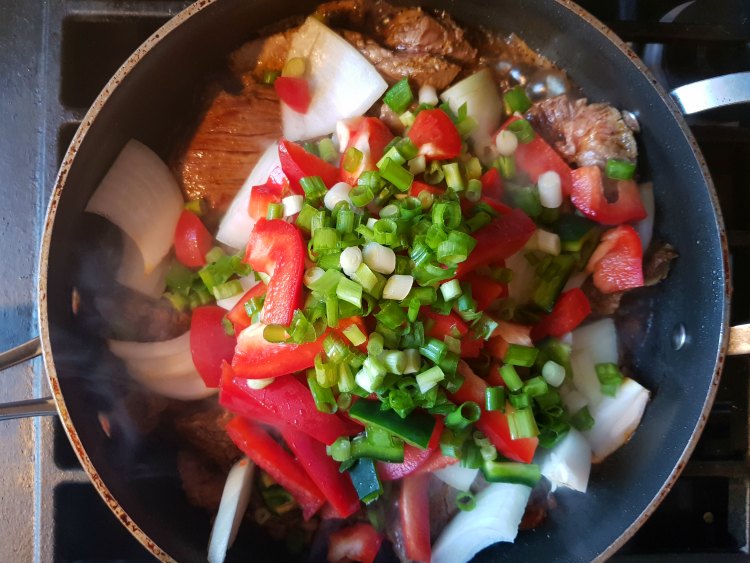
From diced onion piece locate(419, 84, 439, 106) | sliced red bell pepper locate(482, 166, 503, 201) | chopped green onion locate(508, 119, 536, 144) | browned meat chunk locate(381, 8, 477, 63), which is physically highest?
browned meat chunk locate(381, 8, 477, 63)

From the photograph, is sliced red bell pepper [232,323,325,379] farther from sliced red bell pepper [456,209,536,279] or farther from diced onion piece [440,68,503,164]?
diced onion piece [440,68,503,164]

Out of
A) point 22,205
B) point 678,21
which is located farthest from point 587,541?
point 22,205

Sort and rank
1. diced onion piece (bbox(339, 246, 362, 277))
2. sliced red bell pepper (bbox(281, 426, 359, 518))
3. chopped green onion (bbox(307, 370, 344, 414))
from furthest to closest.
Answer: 1. sliced red bell pepper (bbox(281, 426, 359, 518))
2. chopped green onion (bbox(307, 370, 344, 414))
3. diced onion piece (bbox(339, 246, 362, 277))

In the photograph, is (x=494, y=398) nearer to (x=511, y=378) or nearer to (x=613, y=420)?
(x=511, y=378)

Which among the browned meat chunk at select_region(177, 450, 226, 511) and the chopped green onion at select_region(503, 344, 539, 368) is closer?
the chopped green onion at select_region(503, 344, 539, 368)

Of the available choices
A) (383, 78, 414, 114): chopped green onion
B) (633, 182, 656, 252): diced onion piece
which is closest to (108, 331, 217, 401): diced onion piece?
(383, 78, 414, 114): chopped green onion

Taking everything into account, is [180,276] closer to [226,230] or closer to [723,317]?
[226,230]

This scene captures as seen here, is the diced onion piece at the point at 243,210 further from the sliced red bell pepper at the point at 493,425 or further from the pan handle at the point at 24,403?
the sliced red bell pepper at the point at 493,425
